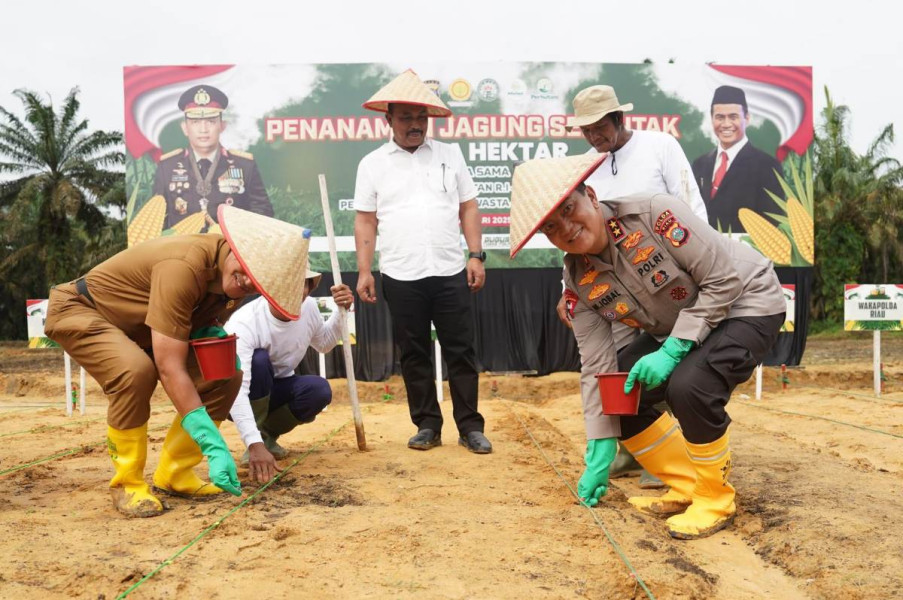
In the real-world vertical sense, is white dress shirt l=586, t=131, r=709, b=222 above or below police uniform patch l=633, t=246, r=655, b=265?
above

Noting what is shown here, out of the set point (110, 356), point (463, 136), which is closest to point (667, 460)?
point (110, 356)

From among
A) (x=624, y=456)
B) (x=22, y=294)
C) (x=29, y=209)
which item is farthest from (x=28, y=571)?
(x=22, y=294)

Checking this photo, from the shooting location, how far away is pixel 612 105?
320cm

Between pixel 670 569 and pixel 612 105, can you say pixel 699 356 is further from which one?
pixel 612 105

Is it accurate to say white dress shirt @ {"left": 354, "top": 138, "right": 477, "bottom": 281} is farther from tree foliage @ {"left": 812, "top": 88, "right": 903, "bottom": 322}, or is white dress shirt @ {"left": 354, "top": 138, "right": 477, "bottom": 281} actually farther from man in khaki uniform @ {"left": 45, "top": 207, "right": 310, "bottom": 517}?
tree foliage @ {"left": 812, "top": 88, "right": 903, "bottom": 322}

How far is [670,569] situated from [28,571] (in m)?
1.68

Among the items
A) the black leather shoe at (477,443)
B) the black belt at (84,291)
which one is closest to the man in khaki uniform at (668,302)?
the black leather shoe at (477,443)

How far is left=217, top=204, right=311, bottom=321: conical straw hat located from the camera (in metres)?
2.40

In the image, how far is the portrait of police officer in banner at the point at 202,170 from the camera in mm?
8734

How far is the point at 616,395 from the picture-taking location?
245cm

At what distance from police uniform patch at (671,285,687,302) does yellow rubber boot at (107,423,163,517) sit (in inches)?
74.1

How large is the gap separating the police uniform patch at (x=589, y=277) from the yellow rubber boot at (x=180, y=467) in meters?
1.55

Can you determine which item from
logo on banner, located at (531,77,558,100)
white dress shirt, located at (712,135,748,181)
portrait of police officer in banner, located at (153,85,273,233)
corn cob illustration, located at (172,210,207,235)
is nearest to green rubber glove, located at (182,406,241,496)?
portrait of police officer in banner, located at (153,85,273,233)

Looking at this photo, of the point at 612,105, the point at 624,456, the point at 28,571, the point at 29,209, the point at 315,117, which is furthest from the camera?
the point at 29,209
